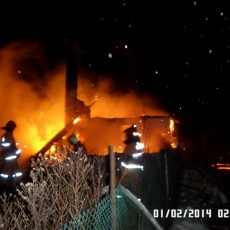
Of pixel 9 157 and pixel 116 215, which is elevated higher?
pixel 9 157

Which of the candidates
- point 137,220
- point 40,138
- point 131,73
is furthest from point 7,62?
point 137,220

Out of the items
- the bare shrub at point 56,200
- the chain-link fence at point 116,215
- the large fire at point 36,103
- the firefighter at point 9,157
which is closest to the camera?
the chain-link fence at point 116,215

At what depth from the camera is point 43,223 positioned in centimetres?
418

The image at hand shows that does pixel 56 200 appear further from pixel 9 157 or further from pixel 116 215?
pixel 9 157

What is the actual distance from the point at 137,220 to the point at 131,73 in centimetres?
2339

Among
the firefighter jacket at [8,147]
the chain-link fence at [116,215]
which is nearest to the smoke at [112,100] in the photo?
the firefighter jacket at [8,147]

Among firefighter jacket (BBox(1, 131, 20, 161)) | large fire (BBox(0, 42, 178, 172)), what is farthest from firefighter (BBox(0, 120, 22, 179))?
large fire (BBox(0, 42, 178, 172))
